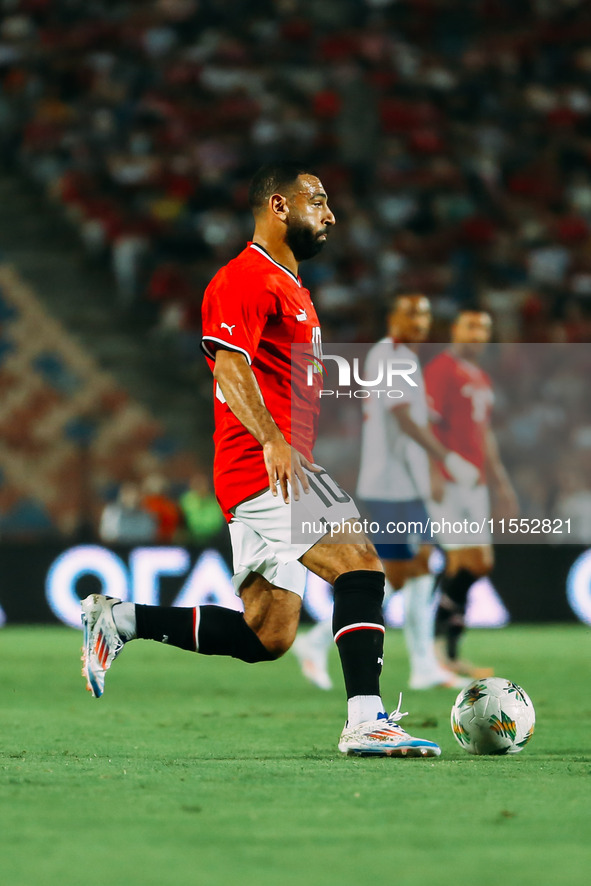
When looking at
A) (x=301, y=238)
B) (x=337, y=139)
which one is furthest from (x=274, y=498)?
(x=337, y=139)

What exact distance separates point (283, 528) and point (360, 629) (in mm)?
409

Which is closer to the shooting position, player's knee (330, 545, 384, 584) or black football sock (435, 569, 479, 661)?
player's knee (330, 545, 384, 584)

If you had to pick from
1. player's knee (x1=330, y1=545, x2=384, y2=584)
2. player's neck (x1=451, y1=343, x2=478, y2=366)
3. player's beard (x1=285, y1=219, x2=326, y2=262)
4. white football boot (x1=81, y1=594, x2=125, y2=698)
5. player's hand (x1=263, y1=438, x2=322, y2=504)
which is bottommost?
white football boot (x1=81, y1=594, x2=125, y2=698)

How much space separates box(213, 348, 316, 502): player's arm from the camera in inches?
178

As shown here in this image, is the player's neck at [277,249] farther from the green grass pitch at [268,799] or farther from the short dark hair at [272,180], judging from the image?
the green grass pitch at [268,799]

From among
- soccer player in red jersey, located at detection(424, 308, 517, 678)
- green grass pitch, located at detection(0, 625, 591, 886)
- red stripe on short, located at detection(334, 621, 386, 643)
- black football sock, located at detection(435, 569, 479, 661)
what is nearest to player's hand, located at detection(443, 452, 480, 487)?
soccer player in red jersey, located at detection(424, 308, 517, 678)

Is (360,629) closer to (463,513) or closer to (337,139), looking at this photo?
(463,513)

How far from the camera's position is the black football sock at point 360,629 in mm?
4688

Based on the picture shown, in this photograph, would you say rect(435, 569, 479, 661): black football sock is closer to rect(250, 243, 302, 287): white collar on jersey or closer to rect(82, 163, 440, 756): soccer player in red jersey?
rect(82, 163, 440, 756): soccer player in red jersey

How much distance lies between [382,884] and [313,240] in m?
2.83

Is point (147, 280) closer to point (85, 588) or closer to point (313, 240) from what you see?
point (85, 588)

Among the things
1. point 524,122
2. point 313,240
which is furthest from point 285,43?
point 313,240

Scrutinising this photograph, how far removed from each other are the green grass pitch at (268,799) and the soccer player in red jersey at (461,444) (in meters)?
1.22

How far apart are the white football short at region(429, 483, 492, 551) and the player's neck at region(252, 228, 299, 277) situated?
137 inches
